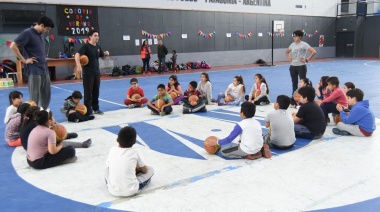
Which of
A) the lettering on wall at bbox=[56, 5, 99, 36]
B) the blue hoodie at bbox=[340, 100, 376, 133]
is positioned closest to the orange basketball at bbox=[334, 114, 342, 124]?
the blue hoodie at bbox=[340, 100, 376, 133]

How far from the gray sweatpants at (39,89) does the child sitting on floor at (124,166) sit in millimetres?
3549

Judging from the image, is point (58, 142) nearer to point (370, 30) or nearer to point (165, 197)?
point (165, 197)

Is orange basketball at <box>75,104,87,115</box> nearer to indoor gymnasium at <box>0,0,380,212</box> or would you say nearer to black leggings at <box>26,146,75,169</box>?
indoor gymnasium at <box>0,0,380,212</box>

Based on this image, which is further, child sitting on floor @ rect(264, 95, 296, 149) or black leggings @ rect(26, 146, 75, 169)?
child sitting on floor @ rect(264, 95, 296, 149)

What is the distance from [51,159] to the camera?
15.9 ft

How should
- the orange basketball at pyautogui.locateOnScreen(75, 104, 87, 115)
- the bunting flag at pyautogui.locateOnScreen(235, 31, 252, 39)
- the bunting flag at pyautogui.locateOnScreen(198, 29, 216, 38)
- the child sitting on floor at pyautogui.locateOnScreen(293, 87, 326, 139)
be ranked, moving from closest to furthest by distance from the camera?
the child sitting on floor at pyautogui.locateOnScreen(293, 87, 326, 139), the orange basketball at pyautogui.locateOnScreen(75, 104, 87, 115), the bunting flag at pyautogui.locateOnScreen(198, 29, 216, 38), the bunting flag at pyautogui.locateOnScreen(235, 31, 252, 39)

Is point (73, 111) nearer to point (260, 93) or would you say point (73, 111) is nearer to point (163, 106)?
point (163, 106)

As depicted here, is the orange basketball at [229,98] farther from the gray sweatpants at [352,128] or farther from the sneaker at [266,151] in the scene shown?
the sneaker at [266,151]

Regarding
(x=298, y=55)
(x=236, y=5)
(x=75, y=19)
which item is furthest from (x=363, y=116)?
(x=236, y=5)

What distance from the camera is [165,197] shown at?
3.88 meters

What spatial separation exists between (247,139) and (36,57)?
14.2 feet

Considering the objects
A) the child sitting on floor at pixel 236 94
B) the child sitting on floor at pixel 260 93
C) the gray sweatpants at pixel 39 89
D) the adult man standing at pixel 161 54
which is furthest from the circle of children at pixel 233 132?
the adult man standing at pixel 161 54

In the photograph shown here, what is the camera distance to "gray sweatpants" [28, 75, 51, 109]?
663cm

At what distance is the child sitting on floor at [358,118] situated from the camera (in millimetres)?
6012
